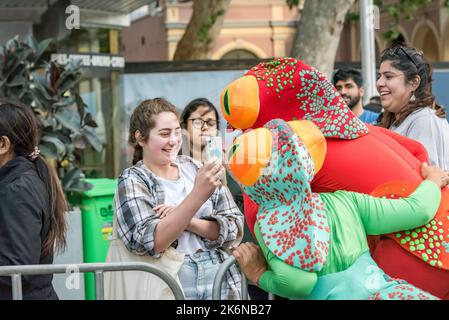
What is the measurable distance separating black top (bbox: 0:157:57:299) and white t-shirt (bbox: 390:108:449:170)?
5.66 ft

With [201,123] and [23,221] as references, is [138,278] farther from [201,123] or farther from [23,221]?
[201,123]

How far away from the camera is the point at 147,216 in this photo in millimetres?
4148

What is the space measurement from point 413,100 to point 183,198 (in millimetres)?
1180

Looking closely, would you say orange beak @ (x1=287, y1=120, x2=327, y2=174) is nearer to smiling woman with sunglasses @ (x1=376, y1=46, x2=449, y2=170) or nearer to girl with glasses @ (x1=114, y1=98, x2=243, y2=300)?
girl with glasses @ (x1=114, y1=98, x2=243, y2=300)

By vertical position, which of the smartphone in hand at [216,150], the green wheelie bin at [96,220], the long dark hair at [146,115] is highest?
the long dark hair at [146,115]

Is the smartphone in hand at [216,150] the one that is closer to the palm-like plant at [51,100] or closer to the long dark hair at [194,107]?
the long dark hair at [194,107]

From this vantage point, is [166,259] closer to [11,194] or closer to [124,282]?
[124,282]

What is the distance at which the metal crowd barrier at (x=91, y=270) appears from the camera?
3762 mm

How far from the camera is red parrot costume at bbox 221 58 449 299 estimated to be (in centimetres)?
309

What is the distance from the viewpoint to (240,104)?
3162 millimetres

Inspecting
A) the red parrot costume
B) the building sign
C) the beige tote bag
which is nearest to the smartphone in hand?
the beige tote bag

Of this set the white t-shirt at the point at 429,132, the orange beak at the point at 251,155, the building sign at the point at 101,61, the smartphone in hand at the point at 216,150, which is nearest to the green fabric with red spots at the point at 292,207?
the orange beak at the point at 251,155

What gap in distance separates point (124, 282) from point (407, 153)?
5.05 ft

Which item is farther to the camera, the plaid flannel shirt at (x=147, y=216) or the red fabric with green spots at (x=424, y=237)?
the plaid flannel shirt at (x=147, y=216)
